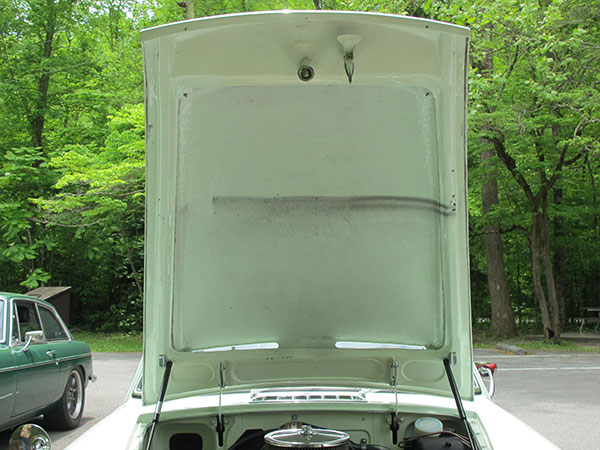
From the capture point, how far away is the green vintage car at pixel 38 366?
232 inches

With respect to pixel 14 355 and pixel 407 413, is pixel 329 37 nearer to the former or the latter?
pixel 407 413

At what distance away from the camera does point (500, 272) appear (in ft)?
63.2

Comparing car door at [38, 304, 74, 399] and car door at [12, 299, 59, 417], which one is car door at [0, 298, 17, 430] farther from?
car door at [38, 304, 74, 399]

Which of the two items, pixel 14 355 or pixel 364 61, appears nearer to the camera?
pixel 364 61

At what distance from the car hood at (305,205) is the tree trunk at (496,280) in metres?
16.8

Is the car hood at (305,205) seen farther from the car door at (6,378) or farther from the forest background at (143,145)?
the forest background at (143,145)

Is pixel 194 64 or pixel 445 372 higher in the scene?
pixel 194 64

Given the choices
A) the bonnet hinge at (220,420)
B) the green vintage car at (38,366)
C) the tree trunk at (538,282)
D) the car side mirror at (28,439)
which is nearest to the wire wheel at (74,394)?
the green vintage car at (38,366)

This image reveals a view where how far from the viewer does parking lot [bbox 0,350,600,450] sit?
706 centimetres

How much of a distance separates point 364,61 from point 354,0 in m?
13.2

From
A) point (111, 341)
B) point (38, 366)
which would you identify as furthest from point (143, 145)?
point (38, 366)

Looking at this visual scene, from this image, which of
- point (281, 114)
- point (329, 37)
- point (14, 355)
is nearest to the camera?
point (329, 37)

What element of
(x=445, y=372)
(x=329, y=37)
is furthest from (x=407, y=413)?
(x=329, y=37)

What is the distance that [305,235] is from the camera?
299cm
